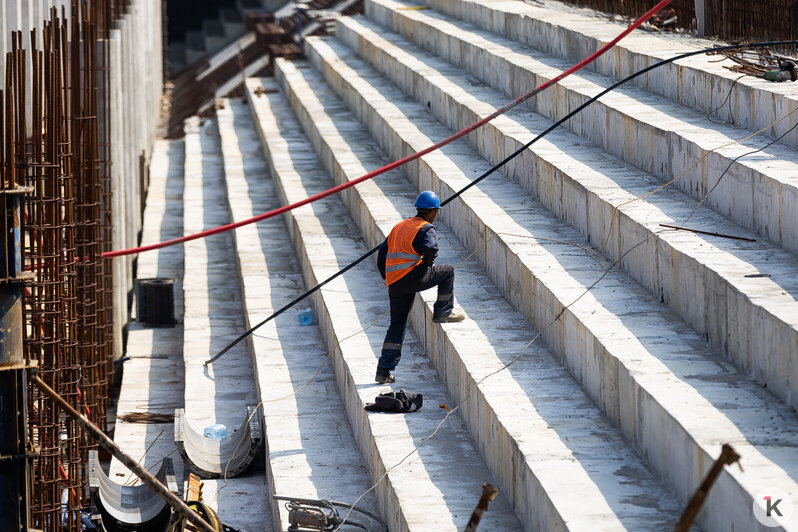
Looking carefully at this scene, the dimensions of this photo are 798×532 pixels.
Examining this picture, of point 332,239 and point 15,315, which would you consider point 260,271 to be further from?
point 15,315

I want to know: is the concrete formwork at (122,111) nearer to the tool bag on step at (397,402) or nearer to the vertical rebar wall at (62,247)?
the vertical rebar wall at (62,247)

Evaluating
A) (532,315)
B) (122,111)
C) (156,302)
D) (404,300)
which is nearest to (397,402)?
(404,300)

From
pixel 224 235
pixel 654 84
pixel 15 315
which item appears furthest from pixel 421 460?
pixel 224 235

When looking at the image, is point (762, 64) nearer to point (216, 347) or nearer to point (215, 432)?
point (215, 432)

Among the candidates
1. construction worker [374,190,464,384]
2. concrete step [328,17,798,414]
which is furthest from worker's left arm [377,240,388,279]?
concrete step [328,17,798,414]

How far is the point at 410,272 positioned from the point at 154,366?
5.12 metres

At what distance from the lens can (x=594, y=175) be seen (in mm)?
9562

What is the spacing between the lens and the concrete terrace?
6.09 m

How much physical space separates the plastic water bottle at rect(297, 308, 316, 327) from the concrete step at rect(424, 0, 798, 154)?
143 inches

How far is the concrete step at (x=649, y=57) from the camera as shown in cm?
909

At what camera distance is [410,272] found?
27.0 feet

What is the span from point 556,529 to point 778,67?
525cm

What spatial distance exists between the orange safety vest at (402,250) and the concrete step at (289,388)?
4.05 ft

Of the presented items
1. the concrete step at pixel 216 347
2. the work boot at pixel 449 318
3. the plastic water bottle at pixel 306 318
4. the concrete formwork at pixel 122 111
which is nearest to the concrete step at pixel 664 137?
the work boot at pixel 449 318
